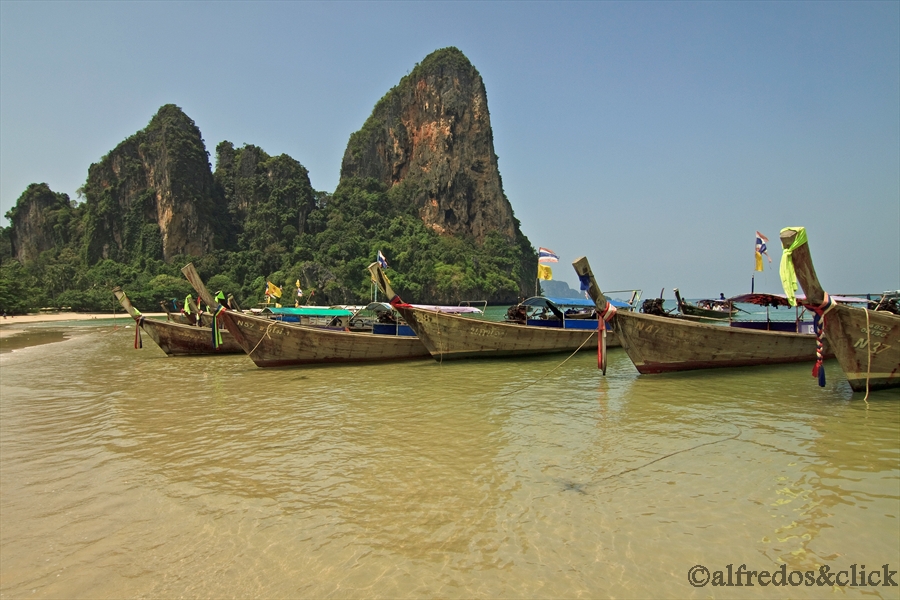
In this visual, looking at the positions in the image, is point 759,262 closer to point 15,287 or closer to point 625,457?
point 625,457

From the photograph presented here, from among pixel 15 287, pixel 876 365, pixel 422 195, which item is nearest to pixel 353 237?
pixel 422 195

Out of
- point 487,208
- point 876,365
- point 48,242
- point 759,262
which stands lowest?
point 876,365

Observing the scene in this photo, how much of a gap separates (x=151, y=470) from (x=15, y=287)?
1977 inches

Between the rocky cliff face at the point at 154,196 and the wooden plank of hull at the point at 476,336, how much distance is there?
66708mm

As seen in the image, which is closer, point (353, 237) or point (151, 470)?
point (151, 470)

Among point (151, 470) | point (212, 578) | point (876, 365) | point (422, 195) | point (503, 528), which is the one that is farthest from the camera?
point (422, 195)

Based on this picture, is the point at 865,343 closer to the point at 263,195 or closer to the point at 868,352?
the point at 868,352

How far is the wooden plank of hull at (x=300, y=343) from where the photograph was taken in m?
12.0

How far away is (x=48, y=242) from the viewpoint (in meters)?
71.0

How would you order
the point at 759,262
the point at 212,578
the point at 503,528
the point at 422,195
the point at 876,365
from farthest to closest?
the point at 422,195, the point at 759,262, the point at 876,365, the point at 503,528, the point at 212,578

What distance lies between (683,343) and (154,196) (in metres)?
77.2

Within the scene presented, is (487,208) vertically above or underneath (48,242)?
above

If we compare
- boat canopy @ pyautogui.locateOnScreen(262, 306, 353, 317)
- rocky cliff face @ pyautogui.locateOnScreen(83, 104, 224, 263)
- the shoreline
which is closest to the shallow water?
boat canopy @ pyautogui.locateOnScreen(262, 306, 353, 317)

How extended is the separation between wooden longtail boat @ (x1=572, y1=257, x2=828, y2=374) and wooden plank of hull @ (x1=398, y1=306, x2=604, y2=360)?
2290 mm
